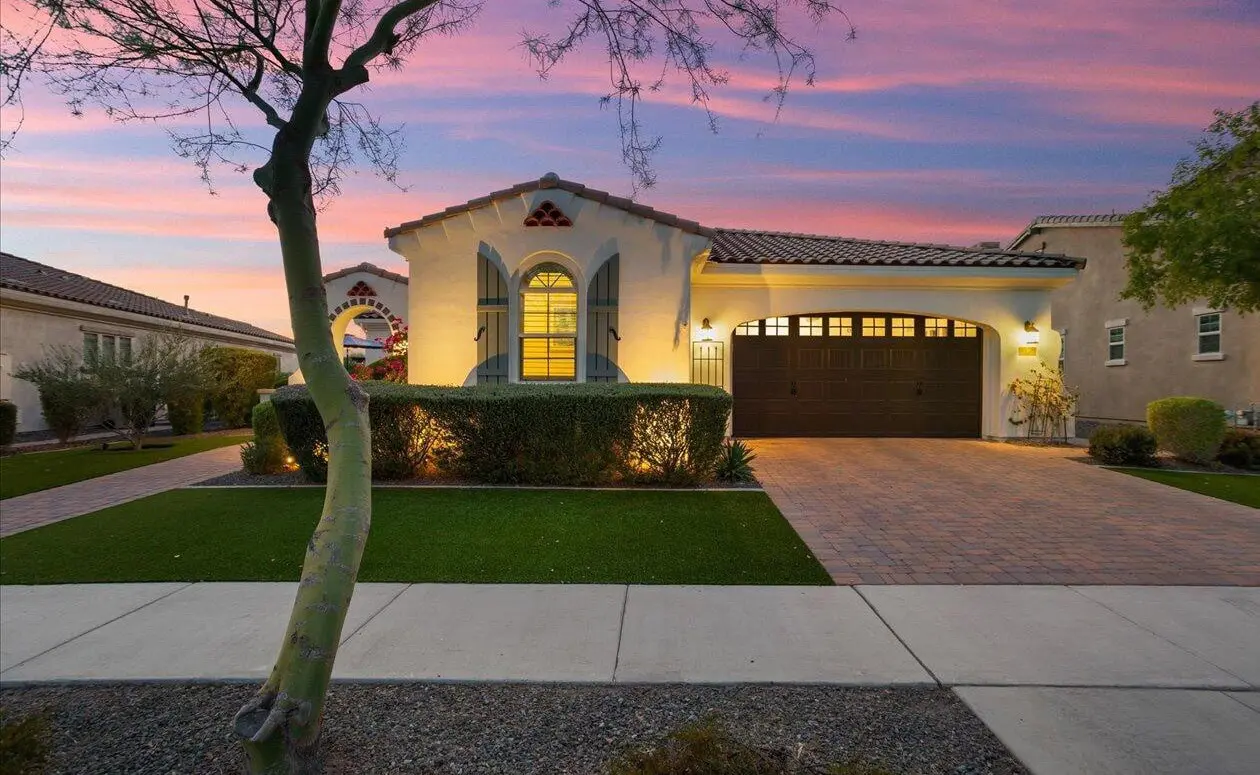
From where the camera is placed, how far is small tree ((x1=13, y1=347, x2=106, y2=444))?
14164mm

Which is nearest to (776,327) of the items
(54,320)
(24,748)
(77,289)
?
(24,748)

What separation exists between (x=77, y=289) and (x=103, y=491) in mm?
14036

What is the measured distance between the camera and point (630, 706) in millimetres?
3158

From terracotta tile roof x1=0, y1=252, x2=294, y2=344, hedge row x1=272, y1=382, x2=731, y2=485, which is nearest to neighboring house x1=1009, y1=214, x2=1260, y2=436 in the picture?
hedge row x1=272, y1=382, x2=731, y2=485

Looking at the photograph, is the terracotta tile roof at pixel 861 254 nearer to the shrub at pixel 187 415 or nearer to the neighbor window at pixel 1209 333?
the neighbor window at pixel 1209 333

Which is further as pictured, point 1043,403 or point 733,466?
point 1043,403

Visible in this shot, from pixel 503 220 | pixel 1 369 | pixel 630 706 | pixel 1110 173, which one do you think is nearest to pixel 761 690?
pixel 630 706

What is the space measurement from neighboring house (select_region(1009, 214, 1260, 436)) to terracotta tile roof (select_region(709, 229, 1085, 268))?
3638 mm

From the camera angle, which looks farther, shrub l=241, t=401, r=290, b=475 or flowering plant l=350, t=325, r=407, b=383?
flowering plant l=350, t=325, r=407, b=383

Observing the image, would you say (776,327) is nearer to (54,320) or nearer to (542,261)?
(542,261)

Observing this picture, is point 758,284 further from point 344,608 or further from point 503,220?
point 344,608

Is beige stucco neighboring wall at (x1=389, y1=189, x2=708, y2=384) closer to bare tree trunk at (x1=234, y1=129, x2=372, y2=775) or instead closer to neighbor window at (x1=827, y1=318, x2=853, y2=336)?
neighbor window at (x1=827, y1=318, x2=853, y2=336)

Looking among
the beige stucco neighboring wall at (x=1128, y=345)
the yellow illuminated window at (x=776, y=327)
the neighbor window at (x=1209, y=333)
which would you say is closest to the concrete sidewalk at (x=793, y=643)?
the yellow illuminated window at (x=776, y=327)

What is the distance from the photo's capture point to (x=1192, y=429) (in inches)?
446
